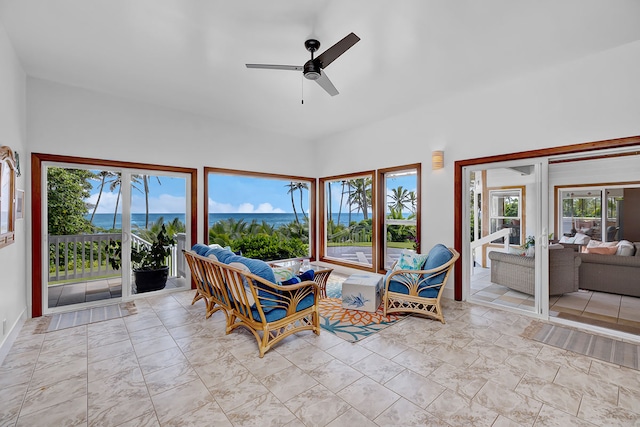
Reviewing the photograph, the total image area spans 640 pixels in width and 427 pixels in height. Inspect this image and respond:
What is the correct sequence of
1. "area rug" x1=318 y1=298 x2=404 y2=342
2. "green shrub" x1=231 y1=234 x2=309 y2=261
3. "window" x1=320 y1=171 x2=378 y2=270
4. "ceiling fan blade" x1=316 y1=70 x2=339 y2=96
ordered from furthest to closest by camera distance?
"green shrub" x1=231 y1=234 x2=309 y2=261 < "window" x1=320 y1=171 x2=378 y2=270 < "area rug" x1=318 y1=298 x2=404 y2=342 < "ceiling fan blade" x1=316 y1=70 x2=339 y2=96

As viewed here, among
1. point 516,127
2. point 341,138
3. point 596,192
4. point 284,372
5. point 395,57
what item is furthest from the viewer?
point 341,138

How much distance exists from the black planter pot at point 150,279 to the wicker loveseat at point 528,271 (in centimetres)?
528

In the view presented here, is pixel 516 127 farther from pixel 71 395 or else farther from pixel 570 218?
pixel 71 395

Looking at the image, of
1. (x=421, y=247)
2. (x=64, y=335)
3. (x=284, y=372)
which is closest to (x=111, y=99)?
(x=64, y=335)

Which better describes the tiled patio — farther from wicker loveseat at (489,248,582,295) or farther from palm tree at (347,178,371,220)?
wicker loveseat at (489,248,582,295)

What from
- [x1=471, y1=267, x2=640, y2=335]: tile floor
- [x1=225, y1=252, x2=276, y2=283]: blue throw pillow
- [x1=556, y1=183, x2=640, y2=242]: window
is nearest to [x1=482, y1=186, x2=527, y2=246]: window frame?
[x1=471, y1=267, x2=640, y2=335]: tile floor

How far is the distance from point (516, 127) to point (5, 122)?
Answer: 18.7 feet

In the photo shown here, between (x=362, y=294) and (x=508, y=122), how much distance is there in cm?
301

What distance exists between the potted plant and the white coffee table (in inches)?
120

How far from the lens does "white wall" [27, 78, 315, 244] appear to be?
12.4 ft

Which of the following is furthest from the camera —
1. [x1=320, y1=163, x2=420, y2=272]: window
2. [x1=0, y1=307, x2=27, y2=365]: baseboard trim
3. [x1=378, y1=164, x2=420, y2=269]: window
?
[x1=320, y1=163, x2=420, y2=272]: window

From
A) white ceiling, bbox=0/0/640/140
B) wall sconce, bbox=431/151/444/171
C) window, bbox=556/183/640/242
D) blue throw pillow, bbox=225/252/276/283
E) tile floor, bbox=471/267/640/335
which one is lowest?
tile floor, bbox=471/267/640/335

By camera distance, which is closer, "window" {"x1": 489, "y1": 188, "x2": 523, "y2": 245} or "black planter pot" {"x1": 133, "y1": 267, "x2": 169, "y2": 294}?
"window" {"x1": 489, "y1": 188, "x2": 523, "y2": 245}

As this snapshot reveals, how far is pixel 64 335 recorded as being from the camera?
3205mm
